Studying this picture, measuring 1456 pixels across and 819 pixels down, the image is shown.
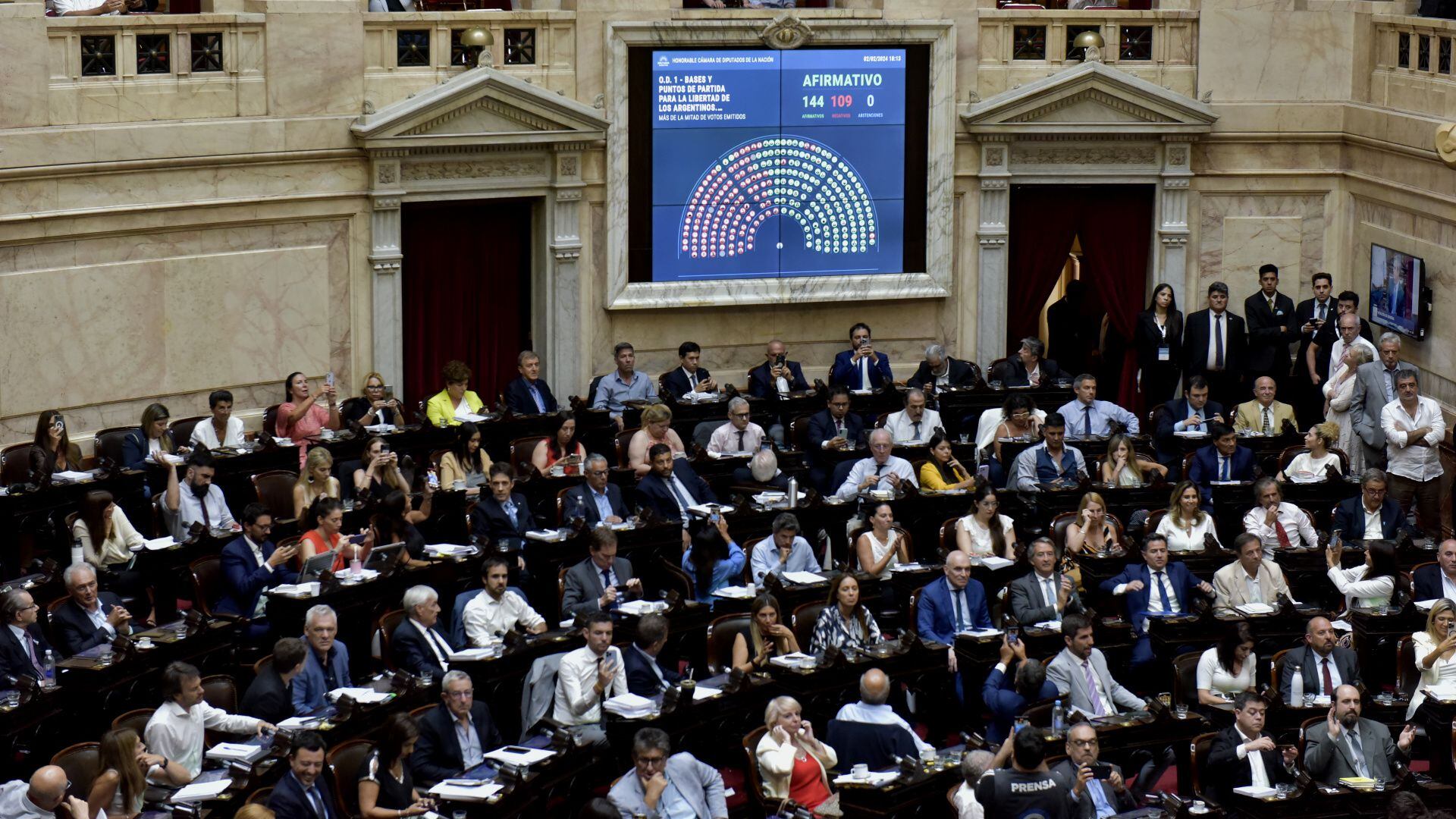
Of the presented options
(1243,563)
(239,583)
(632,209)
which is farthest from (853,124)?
(239,583)

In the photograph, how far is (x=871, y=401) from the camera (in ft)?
55.2

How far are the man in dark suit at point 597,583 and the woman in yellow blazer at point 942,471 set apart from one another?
2777mm

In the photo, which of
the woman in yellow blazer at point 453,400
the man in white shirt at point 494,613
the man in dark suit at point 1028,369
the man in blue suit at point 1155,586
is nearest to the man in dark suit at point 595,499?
the man in white shirt at point 494,613

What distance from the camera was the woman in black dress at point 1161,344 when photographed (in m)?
17.7

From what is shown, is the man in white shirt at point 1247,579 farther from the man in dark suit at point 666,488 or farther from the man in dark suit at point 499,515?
the man in dark suit at point 499,515

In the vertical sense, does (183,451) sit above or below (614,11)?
below

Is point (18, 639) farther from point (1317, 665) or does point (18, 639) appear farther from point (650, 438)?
point (1317, 665)

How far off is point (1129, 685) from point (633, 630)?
2950mm

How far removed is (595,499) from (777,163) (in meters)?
4.64

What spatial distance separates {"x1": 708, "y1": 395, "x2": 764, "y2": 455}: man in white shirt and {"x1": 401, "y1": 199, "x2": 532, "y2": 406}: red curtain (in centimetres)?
263

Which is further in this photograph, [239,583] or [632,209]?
[632,209]

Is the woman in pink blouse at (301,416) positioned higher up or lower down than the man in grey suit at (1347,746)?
higher up

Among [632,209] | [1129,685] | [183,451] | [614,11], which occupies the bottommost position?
[1129,685]

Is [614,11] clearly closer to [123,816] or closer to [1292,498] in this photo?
[1292,498]
